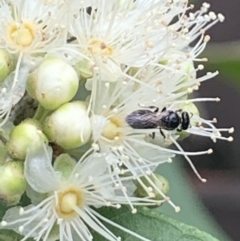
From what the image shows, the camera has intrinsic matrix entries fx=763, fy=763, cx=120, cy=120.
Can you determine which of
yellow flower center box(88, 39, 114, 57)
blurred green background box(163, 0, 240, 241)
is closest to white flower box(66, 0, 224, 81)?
yellow flower center box(88, 39, 114, 57)

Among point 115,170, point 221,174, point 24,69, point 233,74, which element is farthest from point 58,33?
point 221,174

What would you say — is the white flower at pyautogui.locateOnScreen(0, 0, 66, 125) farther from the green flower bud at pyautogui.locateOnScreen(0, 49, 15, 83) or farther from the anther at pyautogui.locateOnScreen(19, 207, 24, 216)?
the anther at pyautogui.locateOnScreen(19, 207, 24, 216)

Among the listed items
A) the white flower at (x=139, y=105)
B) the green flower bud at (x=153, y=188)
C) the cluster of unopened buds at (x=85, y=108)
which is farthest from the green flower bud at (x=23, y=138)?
the green flower bud at (x=153, y=188)

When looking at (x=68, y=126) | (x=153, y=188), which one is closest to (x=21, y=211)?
(x=68, y=126)

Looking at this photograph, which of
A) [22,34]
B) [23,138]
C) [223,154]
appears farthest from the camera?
[223,154]

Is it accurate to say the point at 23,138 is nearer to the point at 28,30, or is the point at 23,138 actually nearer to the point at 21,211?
the point at 21,211

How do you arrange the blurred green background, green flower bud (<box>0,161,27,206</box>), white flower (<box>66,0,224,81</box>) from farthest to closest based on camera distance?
1. the blurred green background
2. white flower (<box>66,0,224,81</box>)
3. green flower bud (<box>0,161,27,206</box>)
